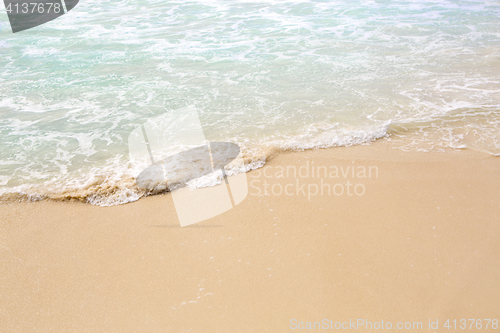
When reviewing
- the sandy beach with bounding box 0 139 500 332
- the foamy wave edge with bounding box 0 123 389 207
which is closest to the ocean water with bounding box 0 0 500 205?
the foamy wave edge with bounding box 0 123 389 207

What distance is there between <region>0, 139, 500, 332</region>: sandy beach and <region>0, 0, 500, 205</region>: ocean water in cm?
56

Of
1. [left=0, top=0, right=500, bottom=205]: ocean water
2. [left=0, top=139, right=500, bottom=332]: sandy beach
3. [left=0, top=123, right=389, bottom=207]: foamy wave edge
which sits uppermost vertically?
[left=0, top=0, right=500, bottom=205]: ocean water

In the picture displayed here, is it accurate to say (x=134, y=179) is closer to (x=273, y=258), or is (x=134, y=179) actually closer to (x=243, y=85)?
(x=273, y=258)

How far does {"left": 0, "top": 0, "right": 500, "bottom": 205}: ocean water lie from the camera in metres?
4.28

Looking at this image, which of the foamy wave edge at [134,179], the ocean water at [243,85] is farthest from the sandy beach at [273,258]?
the ocean water at [243,85]

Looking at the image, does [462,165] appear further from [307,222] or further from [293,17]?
[293,17]

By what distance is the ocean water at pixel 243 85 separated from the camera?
4.28 meters

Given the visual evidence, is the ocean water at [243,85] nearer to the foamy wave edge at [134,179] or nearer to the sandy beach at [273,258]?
the foamy wave edge at [134,179]

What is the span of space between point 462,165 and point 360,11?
7.45 metres

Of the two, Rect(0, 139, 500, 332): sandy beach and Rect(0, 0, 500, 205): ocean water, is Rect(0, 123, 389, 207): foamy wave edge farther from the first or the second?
Rect(0, 139, 500, 332): sandy beach

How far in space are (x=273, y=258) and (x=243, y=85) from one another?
379 cm

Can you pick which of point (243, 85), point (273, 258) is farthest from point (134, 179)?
point (243, 85)

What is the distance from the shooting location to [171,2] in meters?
11.4

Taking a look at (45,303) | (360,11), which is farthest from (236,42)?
(45,303)
